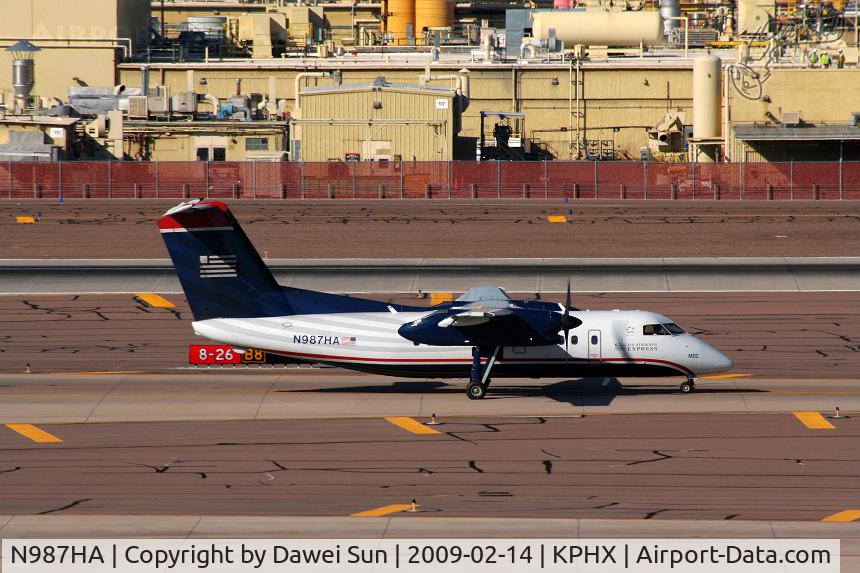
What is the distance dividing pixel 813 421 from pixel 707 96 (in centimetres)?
5787

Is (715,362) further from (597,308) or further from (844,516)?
(597,308)

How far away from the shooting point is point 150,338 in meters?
40.4

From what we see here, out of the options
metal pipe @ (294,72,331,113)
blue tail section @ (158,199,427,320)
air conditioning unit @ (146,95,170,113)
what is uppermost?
metal pipe @ (294,72,331,113)

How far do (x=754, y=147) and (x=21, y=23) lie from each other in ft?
202

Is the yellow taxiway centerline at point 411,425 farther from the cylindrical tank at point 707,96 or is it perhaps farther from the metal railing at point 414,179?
the cylindrical tank at point 707,96

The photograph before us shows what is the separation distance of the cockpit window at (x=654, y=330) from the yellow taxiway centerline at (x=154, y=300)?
19.7 meters

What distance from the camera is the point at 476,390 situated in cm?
3206

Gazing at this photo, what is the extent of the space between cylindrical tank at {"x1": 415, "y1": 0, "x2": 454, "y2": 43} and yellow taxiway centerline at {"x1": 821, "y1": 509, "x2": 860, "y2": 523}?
103m

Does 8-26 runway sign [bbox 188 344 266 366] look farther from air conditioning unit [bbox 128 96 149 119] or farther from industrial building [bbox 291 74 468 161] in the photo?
air conditioning unit [bbox 128 96 149 119]

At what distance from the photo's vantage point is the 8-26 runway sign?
Result: 105 ft

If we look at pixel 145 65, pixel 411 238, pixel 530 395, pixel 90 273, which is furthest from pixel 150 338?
pixel 145 65
